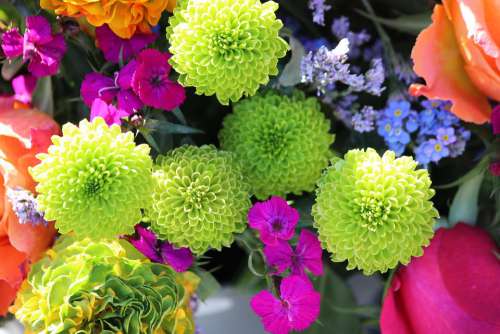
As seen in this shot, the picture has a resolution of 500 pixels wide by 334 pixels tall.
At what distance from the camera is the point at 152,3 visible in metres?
0.54

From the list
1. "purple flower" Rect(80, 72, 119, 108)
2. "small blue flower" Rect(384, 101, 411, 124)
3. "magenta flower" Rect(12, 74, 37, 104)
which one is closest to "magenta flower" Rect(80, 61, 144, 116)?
"purple flower" Rect(80, 72, 119, 108)

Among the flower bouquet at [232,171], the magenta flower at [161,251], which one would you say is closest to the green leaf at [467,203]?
the flower bouquet at [232,171]

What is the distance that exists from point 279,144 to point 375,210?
0.10 m

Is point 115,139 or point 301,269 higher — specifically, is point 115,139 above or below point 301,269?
above

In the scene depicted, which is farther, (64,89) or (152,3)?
(64,89)

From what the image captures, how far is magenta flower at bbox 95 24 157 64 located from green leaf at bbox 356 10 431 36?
219 millimetres

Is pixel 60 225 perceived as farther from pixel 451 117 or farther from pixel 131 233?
pixel 451 117

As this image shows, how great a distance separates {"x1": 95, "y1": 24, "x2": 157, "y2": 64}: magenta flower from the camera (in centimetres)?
56

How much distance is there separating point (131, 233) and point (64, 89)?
234 mm

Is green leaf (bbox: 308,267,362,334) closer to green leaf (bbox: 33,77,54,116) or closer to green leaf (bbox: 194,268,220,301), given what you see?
green leaf (bbox: 194,268,220,301)

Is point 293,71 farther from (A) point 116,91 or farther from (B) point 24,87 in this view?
(B) point 24,87

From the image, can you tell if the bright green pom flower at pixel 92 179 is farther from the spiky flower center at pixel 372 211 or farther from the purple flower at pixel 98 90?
the spiky flower center at pixel 372 211

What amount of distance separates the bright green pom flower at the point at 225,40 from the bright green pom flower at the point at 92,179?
8 centimetres

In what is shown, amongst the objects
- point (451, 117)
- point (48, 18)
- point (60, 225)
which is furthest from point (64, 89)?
point (451, 117)
